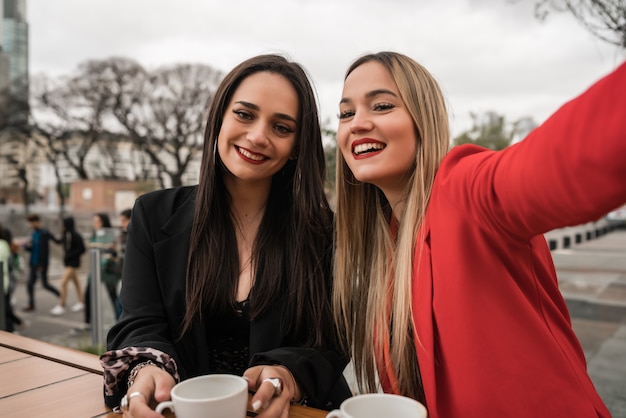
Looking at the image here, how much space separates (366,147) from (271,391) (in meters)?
0.77

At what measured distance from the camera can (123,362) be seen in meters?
1.51

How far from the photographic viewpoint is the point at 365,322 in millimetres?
1749

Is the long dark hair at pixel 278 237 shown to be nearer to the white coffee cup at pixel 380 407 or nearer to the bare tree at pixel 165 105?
the white coffee cup at pixel 380 407

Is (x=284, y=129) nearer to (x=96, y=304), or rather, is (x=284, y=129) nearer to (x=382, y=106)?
(x=382, y=106)

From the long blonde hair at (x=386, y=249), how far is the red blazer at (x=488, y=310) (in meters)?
0.13

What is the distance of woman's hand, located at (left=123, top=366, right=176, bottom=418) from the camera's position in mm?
1230

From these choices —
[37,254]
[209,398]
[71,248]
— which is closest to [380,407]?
[209,398]

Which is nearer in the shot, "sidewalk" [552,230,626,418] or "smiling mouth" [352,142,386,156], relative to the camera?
"smiling mouth" [352,142,386,156]

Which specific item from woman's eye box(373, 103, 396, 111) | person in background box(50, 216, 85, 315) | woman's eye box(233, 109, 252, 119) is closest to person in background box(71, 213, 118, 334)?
person in background box(50, 216, 85, 315)

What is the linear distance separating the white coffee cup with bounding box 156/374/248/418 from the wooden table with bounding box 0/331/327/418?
0.27 meters

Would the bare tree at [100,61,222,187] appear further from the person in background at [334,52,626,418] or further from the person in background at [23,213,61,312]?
the person in background at [334,52,626,418]

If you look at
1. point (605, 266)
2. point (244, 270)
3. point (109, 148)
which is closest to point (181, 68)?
point (109, 148)

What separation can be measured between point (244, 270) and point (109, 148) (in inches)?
1098

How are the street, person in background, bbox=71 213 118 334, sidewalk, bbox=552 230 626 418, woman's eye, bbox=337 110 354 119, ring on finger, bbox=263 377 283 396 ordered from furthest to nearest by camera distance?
person in background, bbox=71 213 118 334, the street, sidewalk, bbox=552 230 626 418, woman's eye, bbox=337 110 354 119, ring on finger, bbox=263 377 283 396
